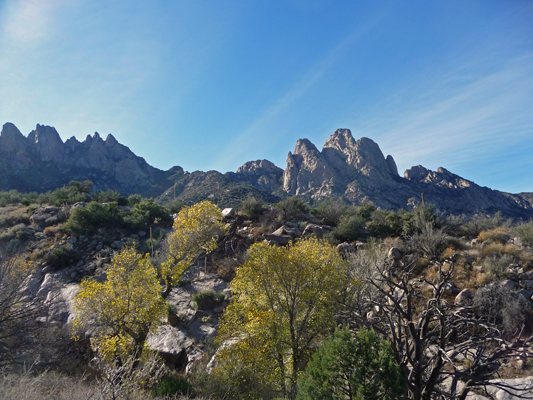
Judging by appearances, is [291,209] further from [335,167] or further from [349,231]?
[335,167]

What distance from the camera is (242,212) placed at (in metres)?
21.9

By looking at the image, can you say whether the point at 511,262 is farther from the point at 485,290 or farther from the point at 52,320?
the point at 52,320

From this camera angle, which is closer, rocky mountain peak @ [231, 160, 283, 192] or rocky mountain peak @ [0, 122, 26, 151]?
rocky mountain peak @ [0, 122, 26, 151]

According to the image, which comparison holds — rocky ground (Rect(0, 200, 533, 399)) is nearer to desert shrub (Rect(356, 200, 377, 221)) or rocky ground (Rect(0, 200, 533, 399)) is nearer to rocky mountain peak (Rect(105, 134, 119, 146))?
desert shrub (Rect(356, 200, 377, 221))

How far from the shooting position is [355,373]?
13.2ft

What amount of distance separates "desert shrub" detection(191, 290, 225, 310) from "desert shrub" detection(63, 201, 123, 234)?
37.0ft

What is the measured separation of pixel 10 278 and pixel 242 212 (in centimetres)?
1425

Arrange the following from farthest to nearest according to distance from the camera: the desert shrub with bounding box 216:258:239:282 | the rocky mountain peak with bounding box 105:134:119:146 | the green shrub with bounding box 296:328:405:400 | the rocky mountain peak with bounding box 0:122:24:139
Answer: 1. the rocky mountain peak with bounding box 105:134:119:146
2. the rocky mountain peak with bounding box 0:122:24:139
3. the desert shrub with bounding box 216:258:239:282
4. the green shrub with bounding box 296:328:405:400

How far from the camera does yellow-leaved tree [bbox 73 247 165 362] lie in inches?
308

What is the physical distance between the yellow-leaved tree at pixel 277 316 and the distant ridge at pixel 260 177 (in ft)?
110

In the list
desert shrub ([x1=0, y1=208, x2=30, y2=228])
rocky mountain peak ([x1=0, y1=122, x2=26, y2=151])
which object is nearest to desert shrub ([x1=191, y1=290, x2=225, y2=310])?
desert shrub ([x1=0, y1=208, x2=30, y2=228])

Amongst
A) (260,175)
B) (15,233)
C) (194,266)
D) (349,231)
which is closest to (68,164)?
(260,175)

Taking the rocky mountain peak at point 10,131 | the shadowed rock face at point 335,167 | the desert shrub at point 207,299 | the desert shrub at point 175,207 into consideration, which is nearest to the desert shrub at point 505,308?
the desert shrub at point 207,299

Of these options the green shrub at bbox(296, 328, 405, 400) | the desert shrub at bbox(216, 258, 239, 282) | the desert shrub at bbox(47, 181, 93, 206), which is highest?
the desert shrub at bbox(47, 181, 93, 206)
